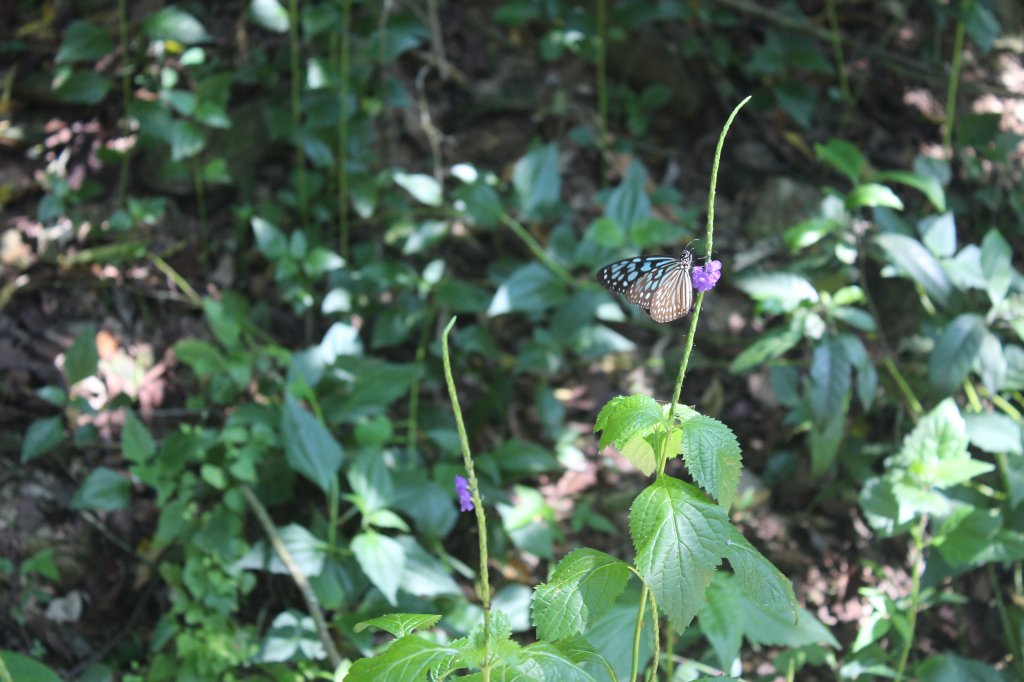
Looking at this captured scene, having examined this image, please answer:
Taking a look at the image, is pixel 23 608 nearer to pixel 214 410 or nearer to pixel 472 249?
pixel 214 410

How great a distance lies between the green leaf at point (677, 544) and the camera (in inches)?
45.8

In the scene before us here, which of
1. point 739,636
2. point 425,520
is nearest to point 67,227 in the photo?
point 425,520

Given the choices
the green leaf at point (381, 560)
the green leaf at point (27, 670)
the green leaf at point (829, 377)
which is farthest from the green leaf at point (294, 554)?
the green leaf at point (829, 377)

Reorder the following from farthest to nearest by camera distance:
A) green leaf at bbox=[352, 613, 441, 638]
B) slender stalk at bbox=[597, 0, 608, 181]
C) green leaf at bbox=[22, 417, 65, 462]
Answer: slender stalk at bbox=[597, 0, 608, 181], green leaf at bbox=[22, 417, 65, 462], green leaf at bbox=[352, 613, 441, 638]

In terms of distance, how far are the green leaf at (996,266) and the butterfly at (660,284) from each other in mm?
1484

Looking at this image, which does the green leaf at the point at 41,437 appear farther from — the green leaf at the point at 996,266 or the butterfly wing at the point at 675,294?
the green leaf at the point at 996,266

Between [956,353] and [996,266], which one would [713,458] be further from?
[996,266]

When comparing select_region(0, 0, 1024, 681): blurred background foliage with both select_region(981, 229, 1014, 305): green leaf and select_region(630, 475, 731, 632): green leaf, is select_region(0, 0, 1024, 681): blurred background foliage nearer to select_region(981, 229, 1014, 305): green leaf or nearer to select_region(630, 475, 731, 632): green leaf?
select_region(981, 229, 1014, 305): green leaf

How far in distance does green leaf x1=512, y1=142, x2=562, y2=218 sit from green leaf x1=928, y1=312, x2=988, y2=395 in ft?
4.27

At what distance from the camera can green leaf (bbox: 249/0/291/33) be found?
3.18 metres

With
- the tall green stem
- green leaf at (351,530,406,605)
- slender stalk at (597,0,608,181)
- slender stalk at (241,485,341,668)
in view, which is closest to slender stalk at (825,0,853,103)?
slender stalk at (597,0,608,181)

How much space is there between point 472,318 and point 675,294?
6.80ft

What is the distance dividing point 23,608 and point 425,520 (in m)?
1.13

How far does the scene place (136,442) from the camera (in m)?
2.55
